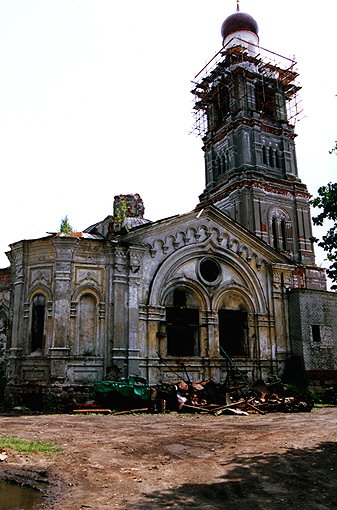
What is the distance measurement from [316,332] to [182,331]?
6941mm

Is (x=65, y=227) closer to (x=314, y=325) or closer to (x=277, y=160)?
(x=314, y=325)

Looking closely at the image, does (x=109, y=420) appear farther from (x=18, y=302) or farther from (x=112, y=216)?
(x=112, y=216)

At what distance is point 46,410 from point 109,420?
4006 mm

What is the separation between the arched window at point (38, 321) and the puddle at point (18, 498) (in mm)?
12179

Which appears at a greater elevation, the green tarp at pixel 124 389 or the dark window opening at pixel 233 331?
the dark window opening at pixel 233 331

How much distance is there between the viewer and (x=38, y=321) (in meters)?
19.2

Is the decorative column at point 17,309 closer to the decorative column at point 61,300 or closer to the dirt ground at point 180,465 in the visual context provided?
the decorative column at point 61,300

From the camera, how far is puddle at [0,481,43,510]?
616 cm

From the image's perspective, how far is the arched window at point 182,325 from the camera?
819 inches

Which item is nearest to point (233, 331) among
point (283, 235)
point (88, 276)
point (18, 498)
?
point (88, 276)

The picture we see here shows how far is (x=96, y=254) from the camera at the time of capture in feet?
63.9

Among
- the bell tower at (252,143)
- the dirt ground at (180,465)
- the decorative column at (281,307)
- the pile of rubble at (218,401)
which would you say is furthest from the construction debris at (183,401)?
the bell tower at (252,143)

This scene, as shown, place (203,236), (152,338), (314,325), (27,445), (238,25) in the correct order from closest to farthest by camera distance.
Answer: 1. (27,445)
2. (152,338)
3. (203,236)
4. (314,325)
5. (238,25)

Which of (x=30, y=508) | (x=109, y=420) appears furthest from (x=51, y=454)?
(x=109, y=420)
